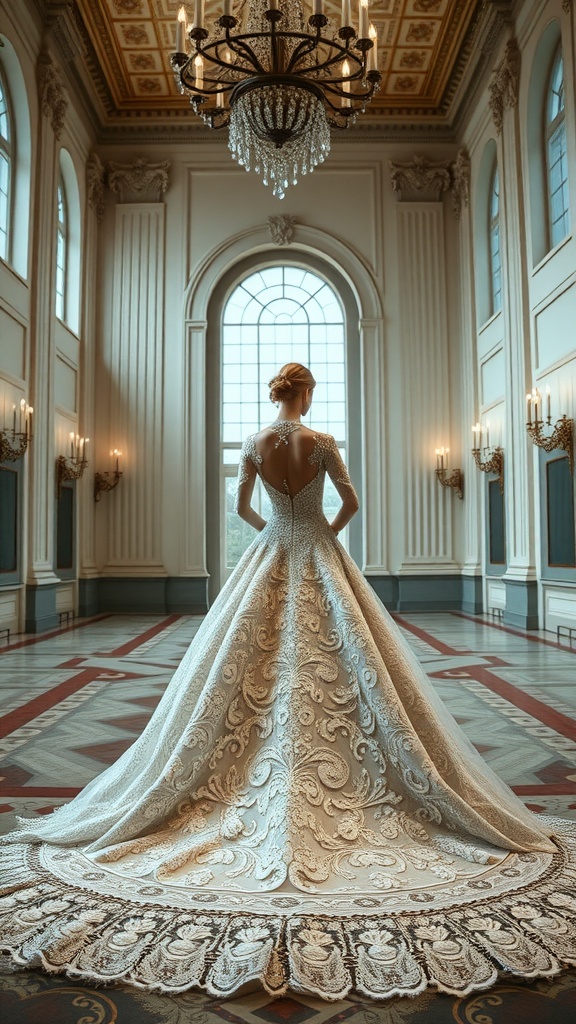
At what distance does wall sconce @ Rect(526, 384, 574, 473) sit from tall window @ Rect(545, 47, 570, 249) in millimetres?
1743

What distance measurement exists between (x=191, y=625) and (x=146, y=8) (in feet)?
26.4

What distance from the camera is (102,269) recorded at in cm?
1255

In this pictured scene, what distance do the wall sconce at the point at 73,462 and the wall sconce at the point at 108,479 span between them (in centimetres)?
59

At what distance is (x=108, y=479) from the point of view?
1218 centimetres

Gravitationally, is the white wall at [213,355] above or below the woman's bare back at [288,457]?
above

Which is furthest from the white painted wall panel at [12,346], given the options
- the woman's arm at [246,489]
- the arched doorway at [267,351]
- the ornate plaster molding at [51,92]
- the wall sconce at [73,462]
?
the woman's arm at [246,489]

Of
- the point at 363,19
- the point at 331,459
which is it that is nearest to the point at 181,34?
the point at 363,19

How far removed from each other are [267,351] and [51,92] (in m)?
4.72

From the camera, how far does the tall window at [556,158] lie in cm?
865

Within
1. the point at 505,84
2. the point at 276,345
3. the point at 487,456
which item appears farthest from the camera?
the point at 276,345

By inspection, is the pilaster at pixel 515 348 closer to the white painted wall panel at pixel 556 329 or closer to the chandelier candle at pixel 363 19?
the white painted wall panel at pixel 556 329

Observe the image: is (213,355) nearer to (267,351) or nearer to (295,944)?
(267,351)

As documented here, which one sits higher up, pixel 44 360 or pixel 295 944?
pixel 44 360

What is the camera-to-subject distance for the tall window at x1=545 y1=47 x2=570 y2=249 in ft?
28.4
